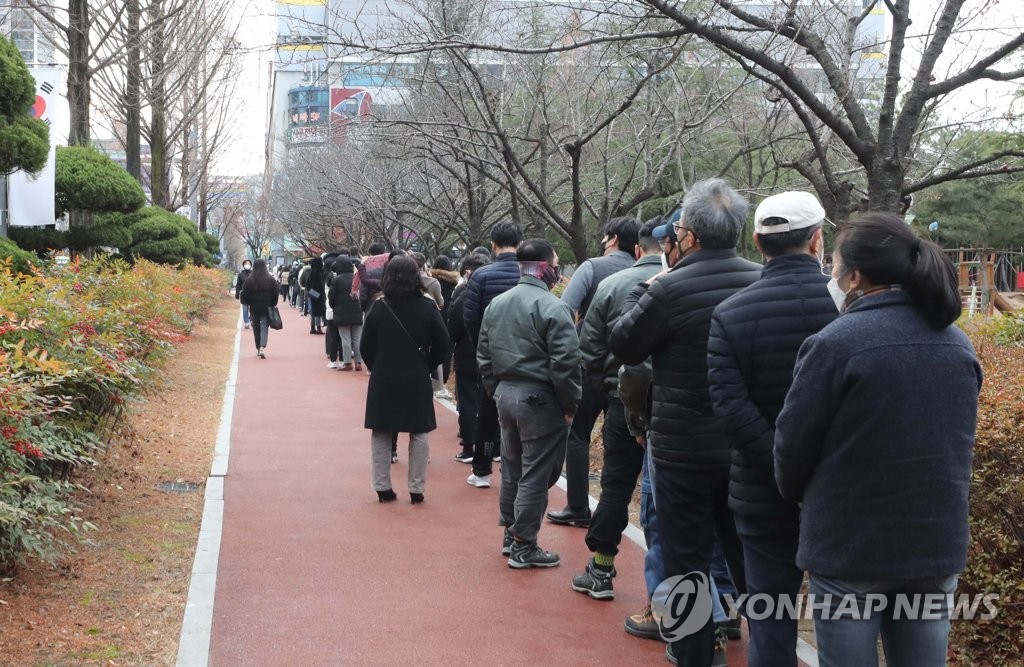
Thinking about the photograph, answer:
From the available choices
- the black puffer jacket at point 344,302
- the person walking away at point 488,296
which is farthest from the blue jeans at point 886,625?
the black puffer jacket at point 344,302

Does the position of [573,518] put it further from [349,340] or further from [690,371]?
[349,340]

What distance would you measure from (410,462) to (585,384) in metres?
1.85

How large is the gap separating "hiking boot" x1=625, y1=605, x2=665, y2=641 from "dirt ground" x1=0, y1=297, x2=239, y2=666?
234 cm

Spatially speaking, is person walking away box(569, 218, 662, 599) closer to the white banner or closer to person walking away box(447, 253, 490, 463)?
person walking away box(447, 253, 490, 463)

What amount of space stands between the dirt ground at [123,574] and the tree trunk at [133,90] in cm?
1275

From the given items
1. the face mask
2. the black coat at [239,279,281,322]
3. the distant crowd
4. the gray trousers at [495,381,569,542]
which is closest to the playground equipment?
the distant crowd

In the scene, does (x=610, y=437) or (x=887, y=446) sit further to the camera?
(x=610, y=437)

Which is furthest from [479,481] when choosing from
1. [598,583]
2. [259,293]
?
[259,293]

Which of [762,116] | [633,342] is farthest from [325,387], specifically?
[633,342]

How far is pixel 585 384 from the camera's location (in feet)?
24.2

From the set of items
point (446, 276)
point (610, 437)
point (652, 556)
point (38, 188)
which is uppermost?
point (38, 188)

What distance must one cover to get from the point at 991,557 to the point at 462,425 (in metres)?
6.18

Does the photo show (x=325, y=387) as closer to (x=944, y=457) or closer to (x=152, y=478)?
(x=152, y=478)

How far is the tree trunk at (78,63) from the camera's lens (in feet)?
60.1
